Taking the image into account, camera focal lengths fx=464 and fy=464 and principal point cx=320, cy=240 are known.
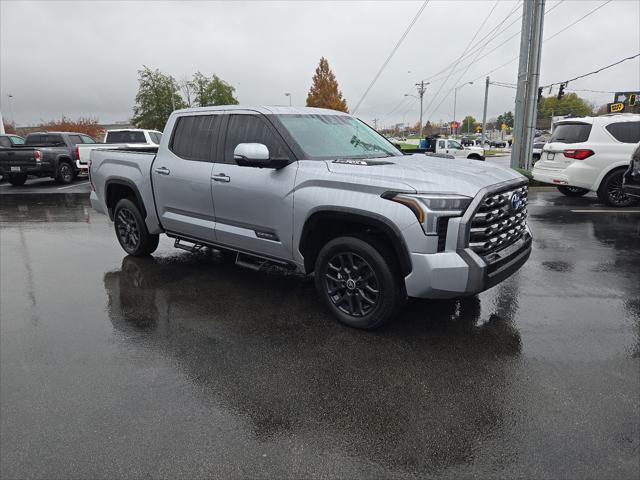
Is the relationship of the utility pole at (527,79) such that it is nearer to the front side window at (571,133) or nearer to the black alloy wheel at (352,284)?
the front side window at (571,133)

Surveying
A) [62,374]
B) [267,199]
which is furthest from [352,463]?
[267,199]

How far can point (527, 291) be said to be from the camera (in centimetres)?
503

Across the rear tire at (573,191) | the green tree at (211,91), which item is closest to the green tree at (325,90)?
the green tree at (211,91)

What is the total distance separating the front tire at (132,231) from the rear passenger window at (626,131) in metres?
9.52

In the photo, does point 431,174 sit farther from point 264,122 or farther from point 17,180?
point 17,180

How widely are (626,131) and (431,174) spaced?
28.1 ft

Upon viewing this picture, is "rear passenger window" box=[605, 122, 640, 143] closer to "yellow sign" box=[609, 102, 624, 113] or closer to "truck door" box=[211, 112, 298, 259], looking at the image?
"truck door" box=[211, 112, 298, 259]

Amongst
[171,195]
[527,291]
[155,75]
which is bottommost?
[527,291]

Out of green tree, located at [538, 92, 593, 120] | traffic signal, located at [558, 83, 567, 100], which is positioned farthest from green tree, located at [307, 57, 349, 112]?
green tree, located at [538, 92, 593, 120]

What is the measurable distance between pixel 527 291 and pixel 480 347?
1634 millimetres

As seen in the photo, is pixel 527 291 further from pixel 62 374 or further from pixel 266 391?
pixel 62 374

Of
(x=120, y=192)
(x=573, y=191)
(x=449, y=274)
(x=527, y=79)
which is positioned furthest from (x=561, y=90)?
(x=449, y=274)

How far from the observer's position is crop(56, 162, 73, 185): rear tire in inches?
643

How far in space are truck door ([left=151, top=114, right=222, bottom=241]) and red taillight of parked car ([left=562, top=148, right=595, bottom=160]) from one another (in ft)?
27.9
